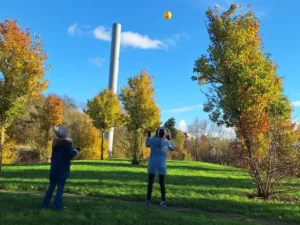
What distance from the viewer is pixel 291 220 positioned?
8.09 metres

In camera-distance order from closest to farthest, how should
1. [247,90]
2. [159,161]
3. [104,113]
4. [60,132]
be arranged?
[60,132]
[159,161]
[247,90]
[104,113]

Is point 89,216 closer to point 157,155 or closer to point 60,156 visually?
point 60,156

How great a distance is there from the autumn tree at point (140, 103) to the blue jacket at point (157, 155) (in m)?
16.0

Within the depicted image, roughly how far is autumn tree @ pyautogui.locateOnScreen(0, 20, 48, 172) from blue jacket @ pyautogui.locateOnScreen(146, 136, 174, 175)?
24.9ft

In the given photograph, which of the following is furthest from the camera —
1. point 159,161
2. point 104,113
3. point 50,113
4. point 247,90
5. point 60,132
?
point 50,113

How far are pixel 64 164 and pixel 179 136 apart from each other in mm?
50823

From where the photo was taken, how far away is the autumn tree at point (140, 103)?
24.9 m

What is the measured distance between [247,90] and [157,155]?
6256mm

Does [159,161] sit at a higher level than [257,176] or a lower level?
higher

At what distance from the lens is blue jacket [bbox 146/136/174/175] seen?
8.54 meters

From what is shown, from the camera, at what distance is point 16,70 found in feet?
45.1

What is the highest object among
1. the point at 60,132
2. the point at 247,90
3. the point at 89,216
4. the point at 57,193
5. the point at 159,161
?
the point at 247,90

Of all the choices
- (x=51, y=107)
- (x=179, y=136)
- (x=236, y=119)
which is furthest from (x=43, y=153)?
(x=236, y=119)

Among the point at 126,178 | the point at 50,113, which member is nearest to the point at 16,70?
the point at 126,178
